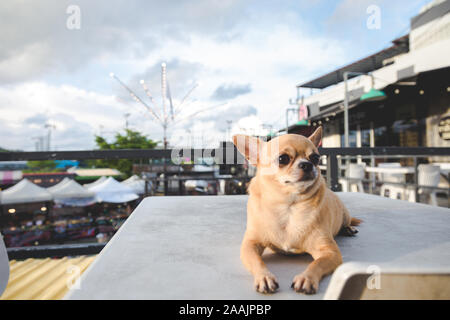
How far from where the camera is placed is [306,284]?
2.06ft

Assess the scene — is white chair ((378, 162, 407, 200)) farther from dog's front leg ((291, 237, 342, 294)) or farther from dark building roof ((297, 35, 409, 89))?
dark building roof ((297, 35, 409, 89))

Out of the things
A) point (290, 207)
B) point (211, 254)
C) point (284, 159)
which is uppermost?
point (284, 159)

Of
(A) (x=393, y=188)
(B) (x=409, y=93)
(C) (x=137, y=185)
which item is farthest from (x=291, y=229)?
(C) (x=137, y=185)

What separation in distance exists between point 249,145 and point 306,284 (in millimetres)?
480

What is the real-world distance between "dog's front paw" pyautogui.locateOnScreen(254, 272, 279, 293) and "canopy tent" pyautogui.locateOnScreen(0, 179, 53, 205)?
12.1 metres

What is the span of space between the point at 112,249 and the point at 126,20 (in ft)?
7.83

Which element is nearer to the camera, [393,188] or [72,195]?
[393,188]

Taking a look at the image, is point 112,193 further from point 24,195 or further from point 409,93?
point 409,93

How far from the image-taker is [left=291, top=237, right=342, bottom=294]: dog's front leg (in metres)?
0.63

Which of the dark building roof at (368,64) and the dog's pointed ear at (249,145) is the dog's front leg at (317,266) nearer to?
the dog's pointed ear at (249,145)
